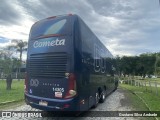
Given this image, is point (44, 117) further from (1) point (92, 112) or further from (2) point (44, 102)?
(1) point (92, 112)

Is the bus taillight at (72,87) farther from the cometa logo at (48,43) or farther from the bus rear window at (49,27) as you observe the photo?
the bus rear window at (49,27)

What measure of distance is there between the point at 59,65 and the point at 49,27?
1.65 metres

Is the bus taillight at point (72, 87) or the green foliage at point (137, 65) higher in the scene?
the green foliage at point (137, 65)

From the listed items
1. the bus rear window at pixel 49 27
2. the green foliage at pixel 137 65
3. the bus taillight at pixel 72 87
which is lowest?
the bus taillight at pixel 72 87

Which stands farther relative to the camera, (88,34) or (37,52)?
(88,34)

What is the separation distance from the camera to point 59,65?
8.03 m

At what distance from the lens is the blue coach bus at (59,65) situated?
7730 millimetres

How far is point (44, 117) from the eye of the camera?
9117 mm

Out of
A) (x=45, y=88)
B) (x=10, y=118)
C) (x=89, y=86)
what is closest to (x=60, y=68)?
(x=45, y=88)

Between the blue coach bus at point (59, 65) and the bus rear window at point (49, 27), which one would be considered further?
the bus rear window at point (49, 27)

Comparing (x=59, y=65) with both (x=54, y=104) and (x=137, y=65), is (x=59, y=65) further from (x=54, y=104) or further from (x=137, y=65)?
(x=137, y=65)

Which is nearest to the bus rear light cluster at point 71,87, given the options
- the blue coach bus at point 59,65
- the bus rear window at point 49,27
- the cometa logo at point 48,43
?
the blue coach bus at point 59,65

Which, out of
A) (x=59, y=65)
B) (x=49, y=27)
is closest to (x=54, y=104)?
(x=59, y=65)

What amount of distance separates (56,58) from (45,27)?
147cm
